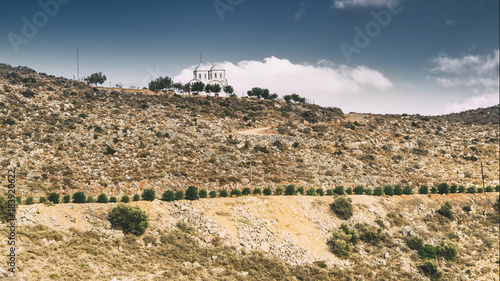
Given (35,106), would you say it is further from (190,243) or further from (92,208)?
(190,243)

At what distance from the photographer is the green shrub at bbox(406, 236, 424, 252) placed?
33.2 metres

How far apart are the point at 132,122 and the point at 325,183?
4330cm

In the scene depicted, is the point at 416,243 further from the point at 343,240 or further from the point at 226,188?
the point at 226,188

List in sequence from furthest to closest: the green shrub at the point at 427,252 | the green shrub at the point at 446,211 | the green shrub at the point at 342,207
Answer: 1. the green shrub at the point at 446,211
2. the green shrub at the point at 342,207
3. the green shrub at the point at 427,252

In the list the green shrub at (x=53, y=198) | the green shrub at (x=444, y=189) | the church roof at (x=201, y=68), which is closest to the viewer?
the green shrub at (x=53, y=198)

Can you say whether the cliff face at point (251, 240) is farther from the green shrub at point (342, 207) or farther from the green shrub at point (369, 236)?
the green shrub at point (342, 207)

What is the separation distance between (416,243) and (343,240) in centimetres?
990

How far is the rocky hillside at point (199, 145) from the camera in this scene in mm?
41438

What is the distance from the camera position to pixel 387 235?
34531 millimetres

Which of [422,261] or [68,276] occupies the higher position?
[68,276]

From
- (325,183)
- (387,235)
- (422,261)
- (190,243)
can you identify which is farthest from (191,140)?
(422,261)

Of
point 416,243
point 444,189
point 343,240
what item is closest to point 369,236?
point 343,240

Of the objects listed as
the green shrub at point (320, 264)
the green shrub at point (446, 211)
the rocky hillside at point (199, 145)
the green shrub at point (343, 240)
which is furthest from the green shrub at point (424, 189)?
the green shrub at point (320, 264)

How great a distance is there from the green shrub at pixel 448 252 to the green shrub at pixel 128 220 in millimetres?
33358
